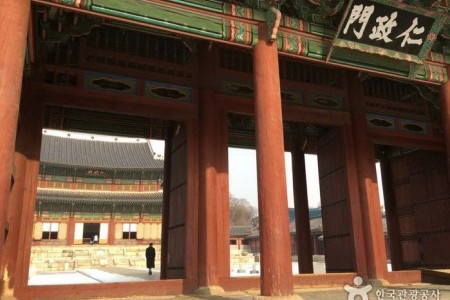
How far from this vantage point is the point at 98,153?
37188 mm

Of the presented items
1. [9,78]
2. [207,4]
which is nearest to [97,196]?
[207,4]

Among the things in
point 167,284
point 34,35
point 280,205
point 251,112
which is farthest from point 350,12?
point 167,284

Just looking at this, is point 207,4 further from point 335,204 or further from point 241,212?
point 241,212

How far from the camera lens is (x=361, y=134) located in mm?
10945

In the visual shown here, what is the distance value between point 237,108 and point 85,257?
25.8 m

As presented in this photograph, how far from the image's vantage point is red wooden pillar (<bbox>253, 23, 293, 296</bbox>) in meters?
6.11

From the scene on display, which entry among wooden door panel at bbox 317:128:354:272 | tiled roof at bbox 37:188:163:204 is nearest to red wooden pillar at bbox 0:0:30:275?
wooden door panel at bbox 317:128:354:272

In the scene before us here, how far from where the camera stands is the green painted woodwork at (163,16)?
6.34 meters

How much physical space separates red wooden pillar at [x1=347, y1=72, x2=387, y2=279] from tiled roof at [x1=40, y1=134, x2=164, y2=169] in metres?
26.0

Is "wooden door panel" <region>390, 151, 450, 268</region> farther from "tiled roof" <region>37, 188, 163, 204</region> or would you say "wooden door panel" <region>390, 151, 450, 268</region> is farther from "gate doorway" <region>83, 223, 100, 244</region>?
"gate doorway" <region>83, 223, 100, 244</region>

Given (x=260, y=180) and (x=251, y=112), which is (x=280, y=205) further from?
(x=251, y=112)

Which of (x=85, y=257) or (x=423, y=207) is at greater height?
(x=423, y=207)

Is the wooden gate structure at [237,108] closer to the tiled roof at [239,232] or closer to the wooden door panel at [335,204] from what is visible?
the wooden door panel at [335,204]
